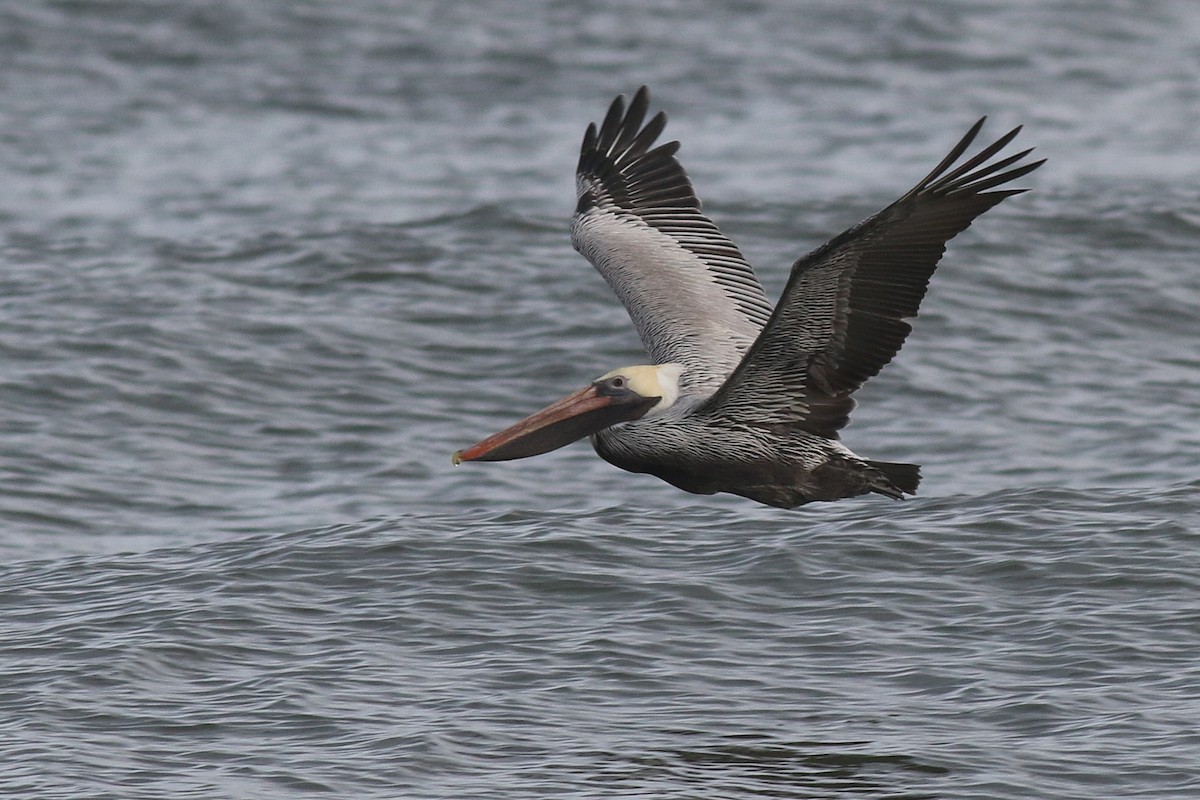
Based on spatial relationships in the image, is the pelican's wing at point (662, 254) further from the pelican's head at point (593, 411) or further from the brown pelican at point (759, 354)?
the pelican's head at point (593, 411)

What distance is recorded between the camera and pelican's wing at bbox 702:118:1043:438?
6320mm

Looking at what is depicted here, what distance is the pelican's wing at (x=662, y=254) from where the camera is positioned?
308 inches

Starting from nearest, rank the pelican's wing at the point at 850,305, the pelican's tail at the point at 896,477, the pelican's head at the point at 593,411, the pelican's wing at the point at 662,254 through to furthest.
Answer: the pelican's wing at the point at 850,305 → the pelican's tail at the point at 896,477 → the pelican's head at the point at 593,411 → the pelican's wing at the point at 662,254

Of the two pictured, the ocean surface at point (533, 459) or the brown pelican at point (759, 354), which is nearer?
the brown pelican at point (759, 354)

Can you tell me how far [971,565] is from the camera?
8.46 metres

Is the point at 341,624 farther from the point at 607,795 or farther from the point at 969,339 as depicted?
the point at 969,339

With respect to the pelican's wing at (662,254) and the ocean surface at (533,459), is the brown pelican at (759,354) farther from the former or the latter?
the ocean surface at (533,459)

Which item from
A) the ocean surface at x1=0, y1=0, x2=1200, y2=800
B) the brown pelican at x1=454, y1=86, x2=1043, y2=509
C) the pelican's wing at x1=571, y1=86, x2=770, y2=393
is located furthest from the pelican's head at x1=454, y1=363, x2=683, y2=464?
the ocean surface at x1=0, y1=0, x2=1200, y2=800

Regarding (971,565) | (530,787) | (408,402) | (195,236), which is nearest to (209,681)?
(530,787)

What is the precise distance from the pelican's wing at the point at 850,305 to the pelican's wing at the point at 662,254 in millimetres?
405

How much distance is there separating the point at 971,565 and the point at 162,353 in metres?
5.51

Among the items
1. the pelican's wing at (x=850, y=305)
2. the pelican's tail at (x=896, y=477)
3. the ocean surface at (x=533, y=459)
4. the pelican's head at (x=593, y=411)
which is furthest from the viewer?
the pelican's head at (x=593, y=411)

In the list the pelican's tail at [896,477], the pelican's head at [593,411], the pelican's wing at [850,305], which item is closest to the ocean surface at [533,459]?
the pelican's tail at [896,477]

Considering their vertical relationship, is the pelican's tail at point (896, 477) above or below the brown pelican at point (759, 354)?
below
